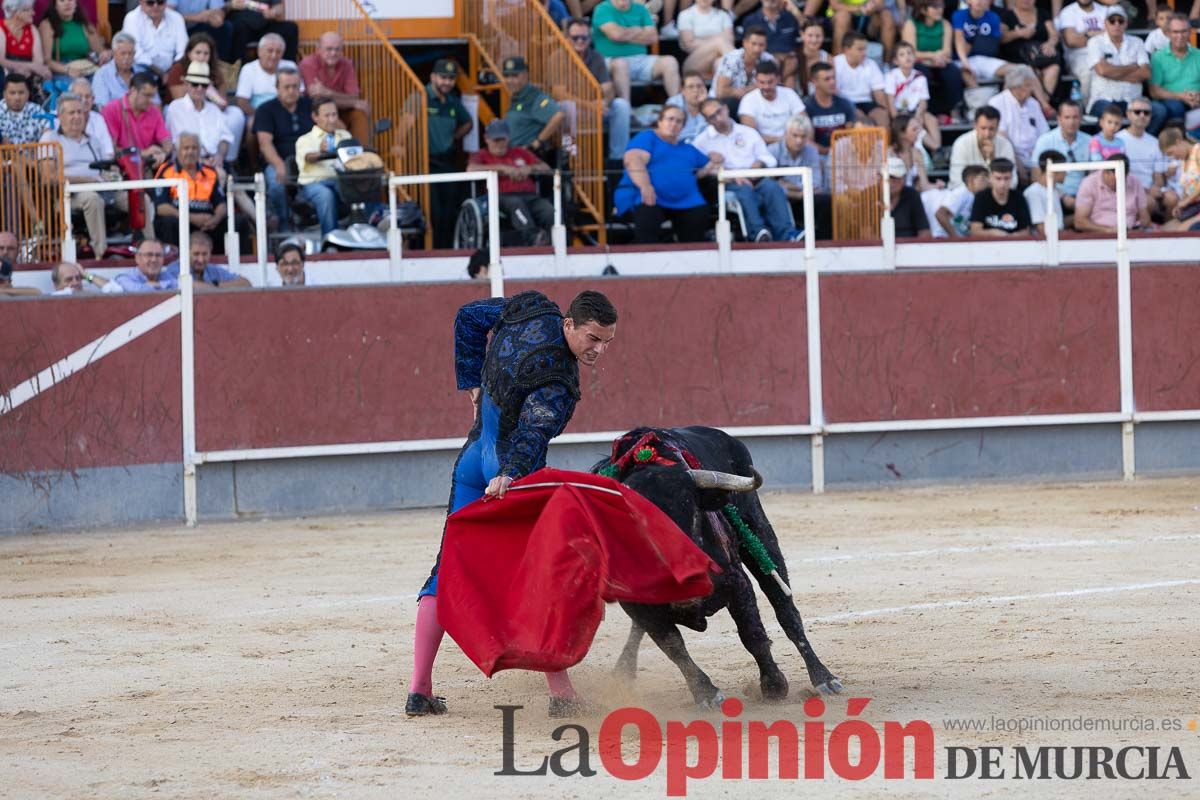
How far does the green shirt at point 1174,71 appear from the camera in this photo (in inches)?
589

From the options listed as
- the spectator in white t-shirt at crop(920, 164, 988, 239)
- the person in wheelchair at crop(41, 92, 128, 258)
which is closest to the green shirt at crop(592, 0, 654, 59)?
the spectator in white t-shirt at crop(920, 164, 988, 239)

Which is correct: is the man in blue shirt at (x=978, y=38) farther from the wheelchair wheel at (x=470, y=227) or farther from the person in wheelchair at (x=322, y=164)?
the person in wheelchair at (x=322, y=164)

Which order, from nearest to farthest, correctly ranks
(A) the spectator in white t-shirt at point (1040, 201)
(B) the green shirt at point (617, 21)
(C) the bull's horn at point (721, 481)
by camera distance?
(C) the bull's horn at point (721, 481), (A) the spectator in white t-shirt at point (1040, 201), (B) the green shirt at point (617, 21)

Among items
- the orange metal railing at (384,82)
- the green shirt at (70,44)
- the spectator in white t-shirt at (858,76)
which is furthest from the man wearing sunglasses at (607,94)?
the green shirt at (70,44)

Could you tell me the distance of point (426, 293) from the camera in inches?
428

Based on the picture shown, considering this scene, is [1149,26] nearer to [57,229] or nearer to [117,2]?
[117,2]

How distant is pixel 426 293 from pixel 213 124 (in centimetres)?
242

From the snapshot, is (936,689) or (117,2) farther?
(117,2)

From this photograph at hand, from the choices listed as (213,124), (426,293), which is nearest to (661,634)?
(426,293)

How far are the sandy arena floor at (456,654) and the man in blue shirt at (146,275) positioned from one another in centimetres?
148

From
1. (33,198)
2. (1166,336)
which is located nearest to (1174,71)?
(1166,336)

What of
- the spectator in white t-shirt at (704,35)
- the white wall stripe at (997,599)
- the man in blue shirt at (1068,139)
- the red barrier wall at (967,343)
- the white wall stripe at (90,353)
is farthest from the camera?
the spectator in white t-shirt at (704,35)

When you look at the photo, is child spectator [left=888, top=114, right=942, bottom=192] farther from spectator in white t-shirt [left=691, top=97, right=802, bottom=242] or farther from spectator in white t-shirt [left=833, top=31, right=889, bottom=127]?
spectator in white t-shirt [left=691, top=97, right=802, bottom=242]

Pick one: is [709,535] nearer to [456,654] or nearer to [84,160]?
[456,654]
